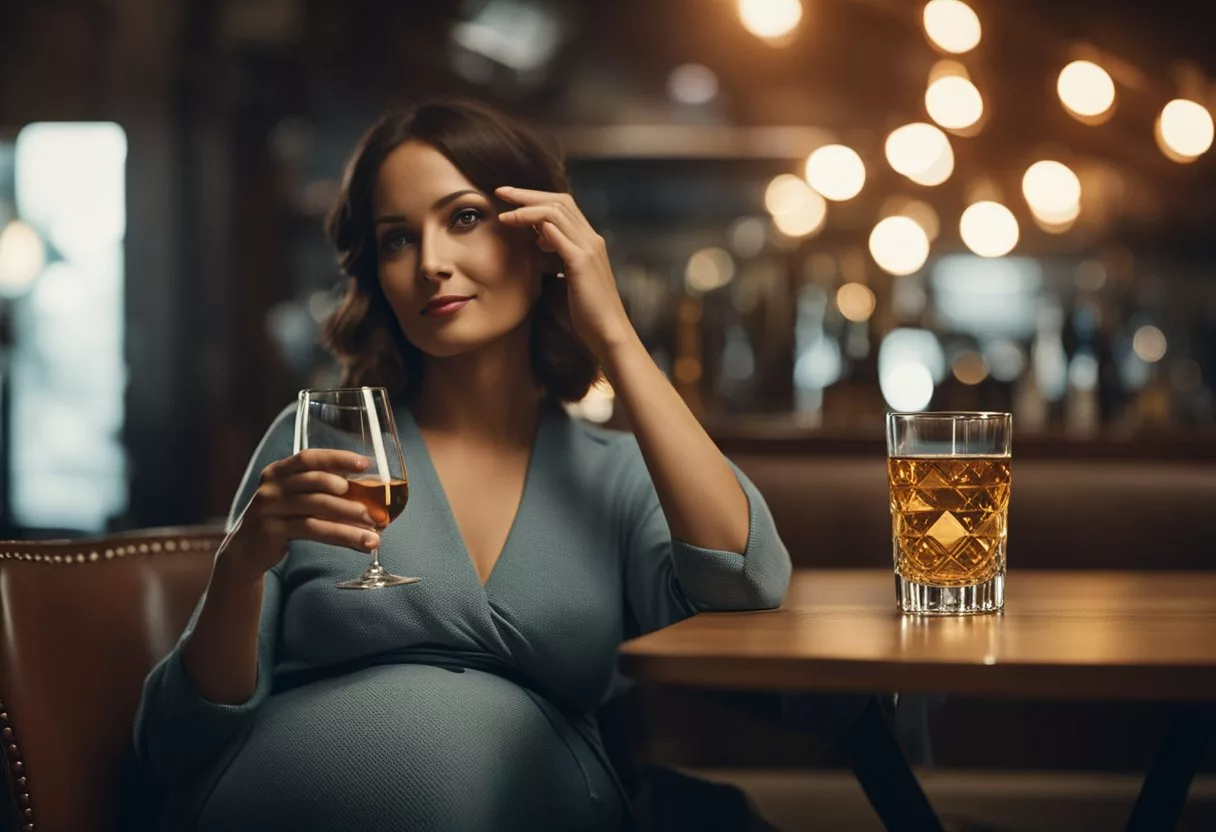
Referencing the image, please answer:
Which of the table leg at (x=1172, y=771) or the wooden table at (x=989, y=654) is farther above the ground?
the wooden table at (x=989, y=654)

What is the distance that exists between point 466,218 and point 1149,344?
3361 mm

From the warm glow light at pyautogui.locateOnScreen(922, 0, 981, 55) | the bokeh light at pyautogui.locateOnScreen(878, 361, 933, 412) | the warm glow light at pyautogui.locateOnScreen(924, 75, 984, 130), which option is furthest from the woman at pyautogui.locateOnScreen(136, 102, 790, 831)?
the bokeh light at pyautogui.locateOnScreen(878, 361, 933, 412)

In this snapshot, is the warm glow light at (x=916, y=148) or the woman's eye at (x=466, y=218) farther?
the warm glow light at (x=916, y=148)

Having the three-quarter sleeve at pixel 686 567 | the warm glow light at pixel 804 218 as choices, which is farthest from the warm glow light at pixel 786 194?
the three-quarter sleeve at pixel 686 567

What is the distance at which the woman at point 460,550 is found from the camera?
1.37m

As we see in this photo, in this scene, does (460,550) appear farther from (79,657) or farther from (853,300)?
(853,300)

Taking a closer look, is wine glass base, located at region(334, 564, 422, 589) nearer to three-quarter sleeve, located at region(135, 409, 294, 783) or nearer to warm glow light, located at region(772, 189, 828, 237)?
three-quarter sleeve, located at region(135, 409, 294, 783)

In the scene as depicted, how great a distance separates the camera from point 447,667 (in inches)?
59.6

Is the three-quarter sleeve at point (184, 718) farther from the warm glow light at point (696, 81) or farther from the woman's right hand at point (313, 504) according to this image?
the warm glow light at point (696, 81)

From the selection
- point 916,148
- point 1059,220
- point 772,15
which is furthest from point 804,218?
point 772,15

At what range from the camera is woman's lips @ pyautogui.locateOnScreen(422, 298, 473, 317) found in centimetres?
155

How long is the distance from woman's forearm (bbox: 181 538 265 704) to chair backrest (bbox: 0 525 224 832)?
0.60ft

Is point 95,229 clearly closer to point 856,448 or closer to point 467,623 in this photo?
point 856,448

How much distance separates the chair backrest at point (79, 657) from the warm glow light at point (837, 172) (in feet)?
8.27
